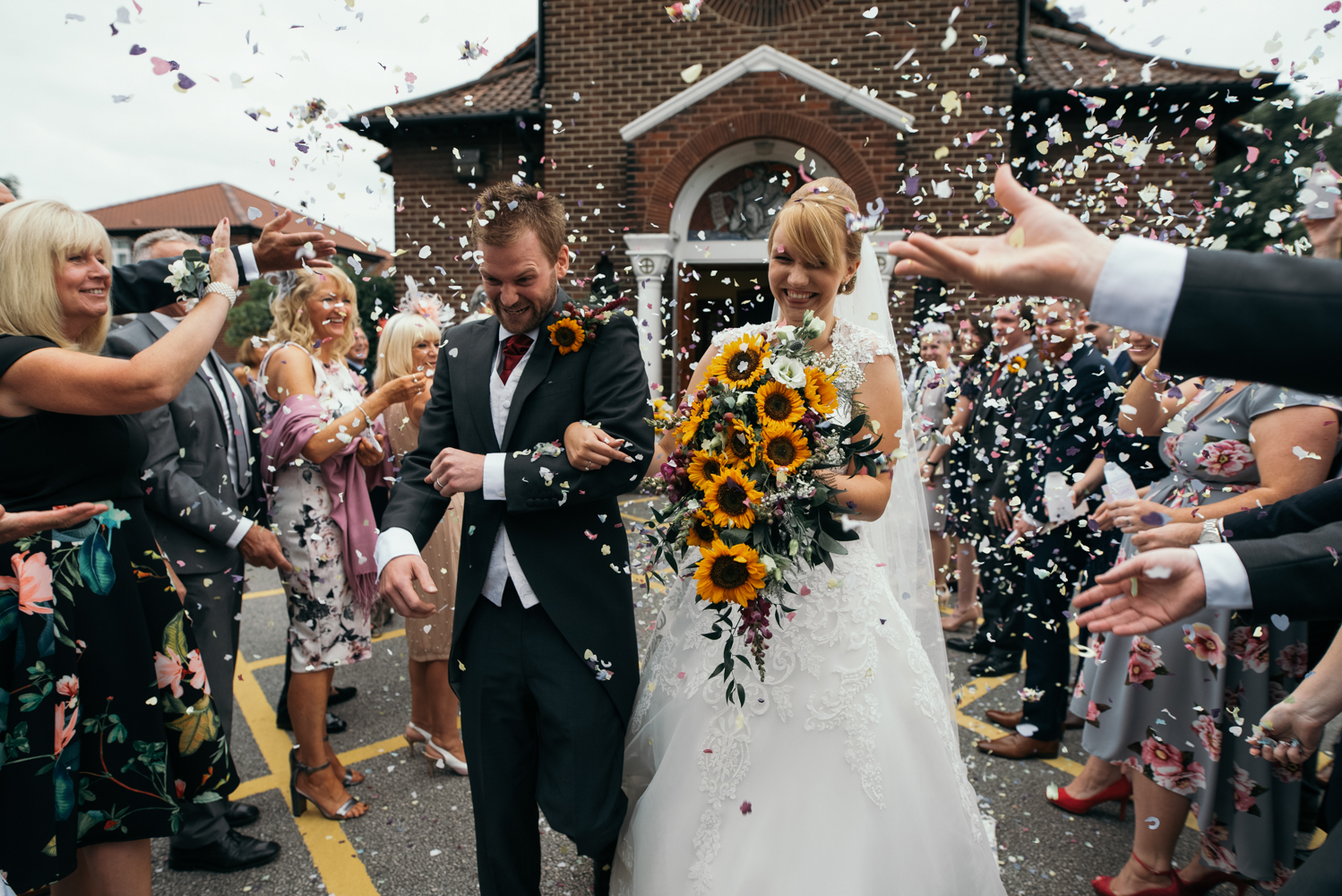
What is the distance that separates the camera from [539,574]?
214cm

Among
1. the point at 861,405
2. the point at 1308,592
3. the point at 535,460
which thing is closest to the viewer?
the point at 1308,592

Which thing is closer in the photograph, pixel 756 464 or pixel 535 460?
pixel 756 464

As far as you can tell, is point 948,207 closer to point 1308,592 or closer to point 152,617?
point 1308,592

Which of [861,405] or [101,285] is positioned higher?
[101,285]

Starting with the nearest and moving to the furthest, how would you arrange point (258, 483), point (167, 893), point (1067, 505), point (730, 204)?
point (167, 893) → point (258, 483) → point (1067, 505) → point (730, 204)

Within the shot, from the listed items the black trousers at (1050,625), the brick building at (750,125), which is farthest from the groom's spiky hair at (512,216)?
the brick building at (750,125)

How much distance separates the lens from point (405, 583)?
2.04m

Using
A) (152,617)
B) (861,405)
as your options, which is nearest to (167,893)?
(152,617)

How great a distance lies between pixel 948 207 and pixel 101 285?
31.3ft

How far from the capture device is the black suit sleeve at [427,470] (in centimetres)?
225

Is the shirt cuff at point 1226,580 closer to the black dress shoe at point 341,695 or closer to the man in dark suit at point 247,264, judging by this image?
the man in dark suit at point 247,264

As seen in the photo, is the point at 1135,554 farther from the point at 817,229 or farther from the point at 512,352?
the point at 512,352

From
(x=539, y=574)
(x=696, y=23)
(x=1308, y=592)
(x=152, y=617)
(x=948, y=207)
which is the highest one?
(x=696, y=23)

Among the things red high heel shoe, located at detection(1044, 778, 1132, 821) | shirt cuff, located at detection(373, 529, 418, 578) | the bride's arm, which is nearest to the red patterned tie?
shirt cuff, located at detection(373, 529, 418, 578)
